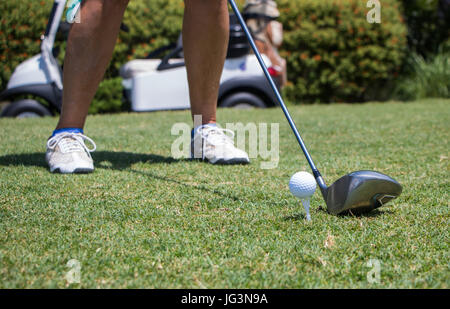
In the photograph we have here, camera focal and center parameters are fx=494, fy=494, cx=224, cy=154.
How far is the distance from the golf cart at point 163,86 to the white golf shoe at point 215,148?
2907mm

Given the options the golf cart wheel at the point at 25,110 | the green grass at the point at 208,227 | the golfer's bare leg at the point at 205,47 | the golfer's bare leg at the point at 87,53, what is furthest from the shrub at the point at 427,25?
the golfer's bare leg at the point at 87,53

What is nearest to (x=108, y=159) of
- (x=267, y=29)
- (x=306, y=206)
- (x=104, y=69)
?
(x=104, y=69)

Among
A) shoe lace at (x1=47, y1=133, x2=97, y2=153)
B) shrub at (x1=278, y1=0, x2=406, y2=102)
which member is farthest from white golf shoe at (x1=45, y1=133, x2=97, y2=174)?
shrub at (x1=278, y1=0, x2=406, y2=102)

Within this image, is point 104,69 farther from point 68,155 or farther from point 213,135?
point 213,135

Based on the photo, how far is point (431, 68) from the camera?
7906 millimetres

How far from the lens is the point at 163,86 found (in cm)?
544

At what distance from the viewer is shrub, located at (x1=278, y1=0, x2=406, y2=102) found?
749 centimetres

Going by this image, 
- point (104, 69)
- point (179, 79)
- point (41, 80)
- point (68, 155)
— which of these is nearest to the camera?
point (68, 155)

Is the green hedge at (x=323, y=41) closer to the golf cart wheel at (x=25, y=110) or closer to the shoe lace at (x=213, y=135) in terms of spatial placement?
the golf cart wheel at (x=25, y=110)

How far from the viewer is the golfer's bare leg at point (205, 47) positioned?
2250mm

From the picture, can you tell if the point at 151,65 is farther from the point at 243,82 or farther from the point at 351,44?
the point at 351,44

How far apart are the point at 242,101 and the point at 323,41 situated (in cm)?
254

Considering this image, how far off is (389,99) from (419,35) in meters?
A: 1.30
